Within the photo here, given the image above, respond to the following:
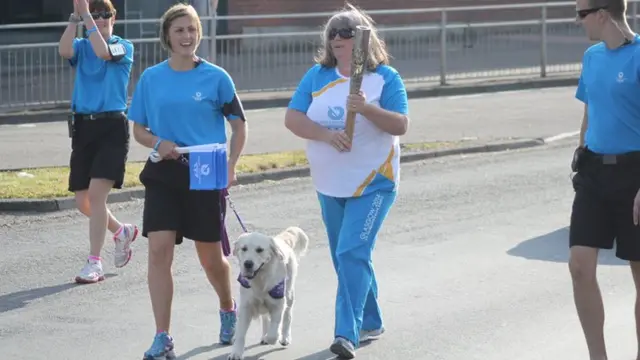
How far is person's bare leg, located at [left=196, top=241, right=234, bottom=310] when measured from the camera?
24.4 feet

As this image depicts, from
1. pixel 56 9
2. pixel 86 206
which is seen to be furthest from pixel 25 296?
pixel 56 9

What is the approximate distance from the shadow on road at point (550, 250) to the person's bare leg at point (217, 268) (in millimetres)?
3303

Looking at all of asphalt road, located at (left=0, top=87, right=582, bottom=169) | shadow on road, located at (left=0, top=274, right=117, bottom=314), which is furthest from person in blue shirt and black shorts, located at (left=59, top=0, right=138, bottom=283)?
Answer: asphalt road, located at (left=0, top=87, right=582, bottom=169)

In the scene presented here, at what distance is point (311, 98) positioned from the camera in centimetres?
734

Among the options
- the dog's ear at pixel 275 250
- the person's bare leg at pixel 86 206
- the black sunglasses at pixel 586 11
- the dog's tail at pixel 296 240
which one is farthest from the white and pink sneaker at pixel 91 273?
the black sunglasses at pixel 586 11

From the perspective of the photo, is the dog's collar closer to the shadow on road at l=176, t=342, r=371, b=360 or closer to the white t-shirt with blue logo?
the shadow on road at l=176, t=342, r=371, b=360

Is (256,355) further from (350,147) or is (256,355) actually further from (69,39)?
Answer: (69,39)

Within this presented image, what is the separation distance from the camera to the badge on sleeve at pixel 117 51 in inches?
365

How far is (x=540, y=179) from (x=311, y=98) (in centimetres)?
721

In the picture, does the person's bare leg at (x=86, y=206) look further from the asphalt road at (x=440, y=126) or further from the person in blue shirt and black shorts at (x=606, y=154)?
the asphalt road at (x=440, y=126)

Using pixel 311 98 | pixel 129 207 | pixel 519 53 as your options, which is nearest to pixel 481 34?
pixel 519 53

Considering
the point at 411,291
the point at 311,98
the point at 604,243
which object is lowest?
the point at 411,291

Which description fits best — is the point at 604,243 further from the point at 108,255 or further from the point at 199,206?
the point at 108,255

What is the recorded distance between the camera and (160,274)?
7211 millimetres
